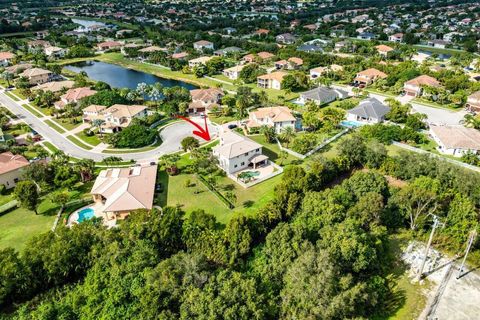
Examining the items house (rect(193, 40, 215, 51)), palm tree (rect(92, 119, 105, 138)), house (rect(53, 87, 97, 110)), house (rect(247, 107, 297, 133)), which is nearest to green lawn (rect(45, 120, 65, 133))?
house (rect(53, 87, 97, 110))

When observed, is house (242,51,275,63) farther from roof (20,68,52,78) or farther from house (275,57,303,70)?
roof (20,68,52,78)

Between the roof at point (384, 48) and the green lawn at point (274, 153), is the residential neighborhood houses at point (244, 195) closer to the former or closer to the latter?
the green lawn at point (274, 153)

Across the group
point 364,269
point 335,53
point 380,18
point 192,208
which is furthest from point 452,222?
point 380,18

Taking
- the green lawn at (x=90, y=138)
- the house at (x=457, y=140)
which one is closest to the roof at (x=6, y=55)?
the green lawn at (x=90, y=138)

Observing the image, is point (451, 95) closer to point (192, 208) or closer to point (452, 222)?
point (452, 222)

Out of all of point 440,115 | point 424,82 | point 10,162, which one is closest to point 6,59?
point 10,162

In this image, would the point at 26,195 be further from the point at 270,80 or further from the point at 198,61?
the point at 198,61

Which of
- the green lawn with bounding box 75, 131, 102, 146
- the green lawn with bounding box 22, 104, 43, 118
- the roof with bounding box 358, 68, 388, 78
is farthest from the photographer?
the roof with bounding box 358, 68, 388, 78
